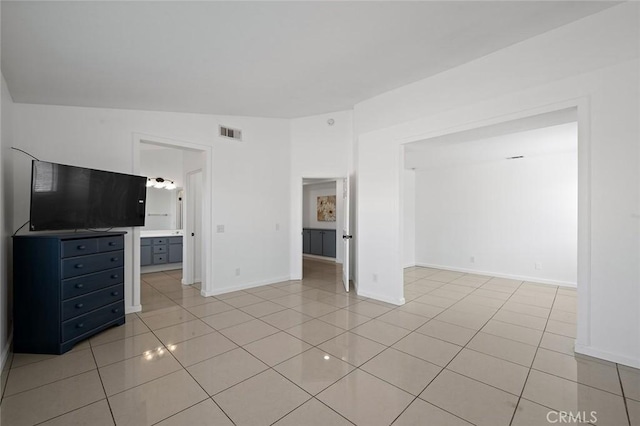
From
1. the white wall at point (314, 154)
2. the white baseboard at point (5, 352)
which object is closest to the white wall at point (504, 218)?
the white wall at point (314, 154)

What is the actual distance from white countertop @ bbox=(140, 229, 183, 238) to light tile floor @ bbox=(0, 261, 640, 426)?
2.62 meters

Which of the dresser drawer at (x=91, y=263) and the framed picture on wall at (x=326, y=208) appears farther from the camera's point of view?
the framed picture on wall at (x=326, y=208)

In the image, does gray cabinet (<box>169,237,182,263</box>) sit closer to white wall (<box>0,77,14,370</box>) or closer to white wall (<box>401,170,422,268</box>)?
white wall (<box>0,77,14,370</box>)

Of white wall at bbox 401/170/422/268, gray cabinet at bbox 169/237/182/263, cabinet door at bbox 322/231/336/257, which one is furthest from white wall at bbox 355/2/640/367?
gray cabinet at bbox 169/237/182/263

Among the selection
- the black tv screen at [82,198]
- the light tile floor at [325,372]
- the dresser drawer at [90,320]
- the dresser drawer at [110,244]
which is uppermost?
the black tv screen at [82,198]

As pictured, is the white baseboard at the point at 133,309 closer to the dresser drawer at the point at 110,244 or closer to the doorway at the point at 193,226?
the dresser drawer at the point at 110,244

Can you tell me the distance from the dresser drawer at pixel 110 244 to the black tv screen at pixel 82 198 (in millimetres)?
219

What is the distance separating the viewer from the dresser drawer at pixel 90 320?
2611mm

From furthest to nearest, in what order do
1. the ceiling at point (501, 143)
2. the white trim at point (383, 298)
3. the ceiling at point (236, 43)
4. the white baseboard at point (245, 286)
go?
the white baseboard at point (245, 286)
the white trim at point (383, 298)
the ceiling at point (501, 143)
the ceiling at point (236, 43)

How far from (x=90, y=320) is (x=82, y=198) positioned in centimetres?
130

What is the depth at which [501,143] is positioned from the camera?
14.8 ft

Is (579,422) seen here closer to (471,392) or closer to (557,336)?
(471,392)

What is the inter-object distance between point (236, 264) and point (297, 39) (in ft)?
11.5

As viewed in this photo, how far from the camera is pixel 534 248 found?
5359 millimetres
